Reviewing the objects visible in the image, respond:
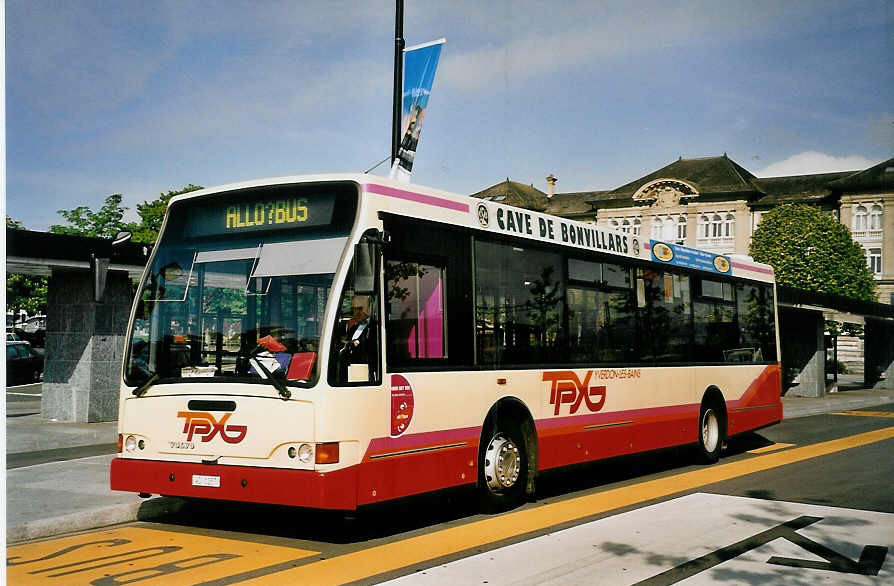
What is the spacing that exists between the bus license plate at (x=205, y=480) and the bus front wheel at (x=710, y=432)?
8.54 m

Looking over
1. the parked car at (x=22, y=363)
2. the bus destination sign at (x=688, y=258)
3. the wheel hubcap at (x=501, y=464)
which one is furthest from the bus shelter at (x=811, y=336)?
the parked car at (x=22, y=363)

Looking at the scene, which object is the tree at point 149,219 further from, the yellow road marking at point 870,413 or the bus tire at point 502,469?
the bus tire at point 502,469

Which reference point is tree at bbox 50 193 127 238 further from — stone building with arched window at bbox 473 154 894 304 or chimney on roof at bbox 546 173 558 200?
chimney on roof at bbox 546 173 558 200

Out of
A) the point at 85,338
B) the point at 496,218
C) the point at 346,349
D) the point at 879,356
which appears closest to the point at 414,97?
the point at 496,218

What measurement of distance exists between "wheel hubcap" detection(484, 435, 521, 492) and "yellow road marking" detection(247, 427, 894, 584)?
1.10ft

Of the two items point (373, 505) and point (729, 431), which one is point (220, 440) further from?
point (729, 431)

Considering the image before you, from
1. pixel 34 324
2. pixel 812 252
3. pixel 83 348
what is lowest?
pixel 83 348

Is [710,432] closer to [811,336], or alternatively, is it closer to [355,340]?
[355,340]

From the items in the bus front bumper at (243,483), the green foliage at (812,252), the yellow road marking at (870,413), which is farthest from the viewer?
the green foliage at (812,252)

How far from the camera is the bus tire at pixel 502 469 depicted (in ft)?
31.1

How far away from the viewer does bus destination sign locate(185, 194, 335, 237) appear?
26.7 ft

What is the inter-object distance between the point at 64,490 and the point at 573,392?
19.0 feet

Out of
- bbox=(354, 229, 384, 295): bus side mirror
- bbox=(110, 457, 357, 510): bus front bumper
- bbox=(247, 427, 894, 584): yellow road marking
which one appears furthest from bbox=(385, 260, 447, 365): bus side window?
bbox=(247, 427, 894, 584): yellow road marking

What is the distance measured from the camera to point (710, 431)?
47.7 ft
